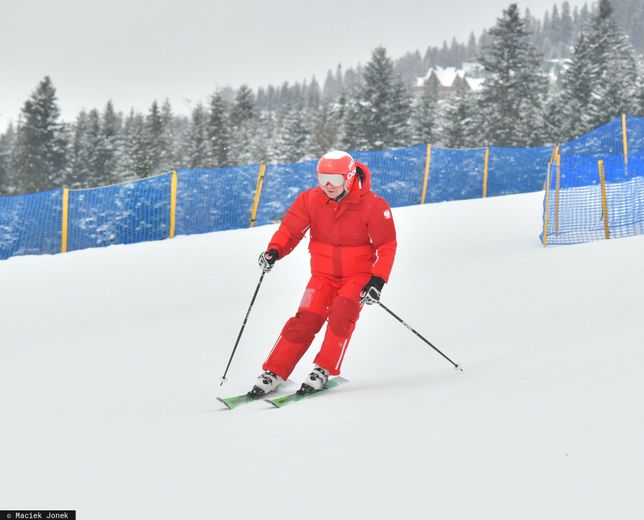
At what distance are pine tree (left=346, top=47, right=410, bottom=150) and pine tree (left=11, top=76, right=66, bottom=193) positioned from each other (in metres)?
21.8

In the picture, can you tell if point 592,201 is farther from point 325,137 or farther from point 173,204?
point 325,137

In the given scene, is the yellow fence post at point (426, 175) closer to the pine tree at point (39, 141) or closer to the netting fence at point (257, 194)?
the netting fence at point (257, 194)

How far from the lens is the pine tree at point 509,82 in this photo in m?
39.6

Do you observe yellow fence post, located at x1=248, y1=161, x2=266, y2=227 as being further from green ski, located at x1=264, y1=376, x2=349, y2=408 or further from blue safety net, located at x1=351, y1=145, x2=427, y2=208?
green ski, located at x1=264, y1=376, x2=349, y2=408

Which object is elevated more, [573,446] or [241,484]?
[573,446]

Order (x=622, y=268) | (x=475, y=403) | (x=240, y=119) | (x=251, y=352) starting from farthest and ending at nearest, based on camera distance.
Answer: (x=240, y=119) → (x=622, y=268) → (x=251, y=352) → (x=475, y=403)

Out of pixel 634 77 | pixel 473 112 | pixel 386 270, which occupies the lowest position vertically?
pixel 386 270

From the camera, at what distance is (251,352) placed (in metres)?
5.54

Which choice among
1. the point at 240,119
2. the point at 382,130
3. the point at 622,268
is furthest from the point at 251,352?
the point at 240,119

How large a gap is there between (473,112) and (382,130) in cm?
797

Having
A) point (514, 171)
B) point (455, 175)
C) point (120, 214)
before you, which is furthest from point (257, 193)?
point (514, 171)

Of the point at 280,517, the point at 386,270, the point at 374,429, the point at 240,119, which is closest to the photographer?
the point at 280,517

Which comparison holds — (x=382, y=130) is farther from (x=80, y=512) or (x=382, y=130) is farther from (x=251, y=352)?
(x=80, y=512)

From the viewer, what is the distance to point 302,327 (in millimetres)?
4363
